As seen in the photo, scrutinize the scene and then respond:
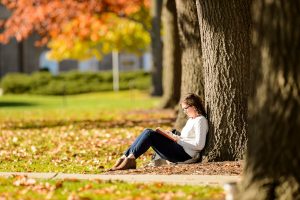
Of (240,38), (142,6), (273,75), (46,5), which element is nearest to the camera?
(273,75)

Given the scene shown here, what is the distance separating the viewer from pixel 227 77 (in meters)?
11.3

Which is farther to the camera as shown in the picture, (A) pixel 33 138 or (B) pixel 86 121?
(B) pixel 86 121

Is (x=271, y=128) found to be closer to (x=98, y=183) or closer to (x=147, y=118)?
(x=98, y=183)

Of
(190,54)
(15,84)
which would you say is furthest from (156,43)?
(190,54)

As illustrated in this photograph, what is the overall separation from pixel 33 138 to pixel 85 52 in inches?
1189

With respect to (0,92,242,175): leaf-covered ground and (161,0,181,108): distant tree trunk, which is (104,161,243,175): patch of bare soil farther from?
(161,0,181,108): distant tree trunk

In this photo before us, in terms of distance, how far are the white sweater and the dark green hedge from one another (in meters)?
32.7

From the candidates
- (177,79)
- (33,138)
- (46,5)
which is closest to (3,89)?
(46,5)

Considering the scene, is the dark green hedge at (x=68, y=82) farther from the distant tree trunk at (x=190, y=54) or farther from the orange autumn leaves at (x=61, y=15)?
the distant tree trunk at (x=190, y=54)

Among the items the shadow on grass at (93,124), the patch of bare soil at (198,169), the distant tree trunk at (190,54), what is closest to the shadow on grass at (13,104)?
the shadow on grass at (93,124)

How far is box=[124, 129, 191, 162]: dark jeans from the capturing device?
1115cm

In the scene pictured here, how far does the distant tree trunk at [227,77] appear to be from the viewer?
11.2m

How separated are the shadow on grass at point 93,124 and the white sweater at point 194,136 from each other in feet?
29.5

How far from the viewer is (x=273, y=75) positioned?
7617mm
